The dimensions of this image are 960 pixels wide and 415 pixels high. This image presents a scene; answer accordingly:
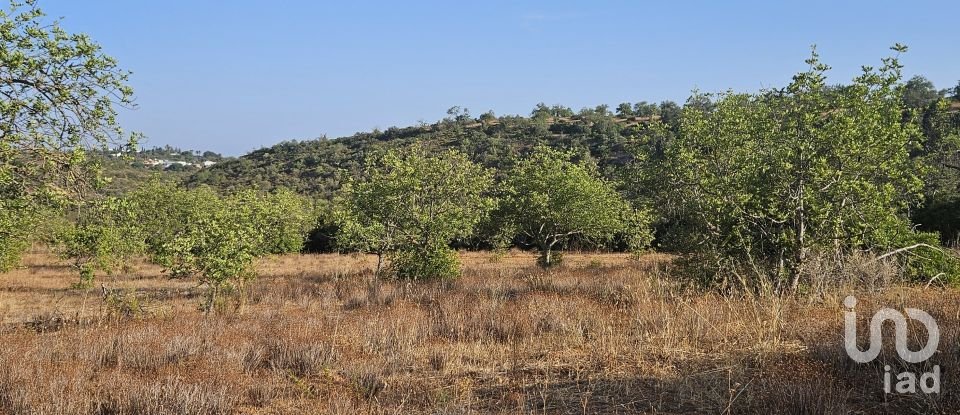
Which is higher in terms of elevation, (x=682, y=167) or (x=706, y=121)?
(x=706, y=121)

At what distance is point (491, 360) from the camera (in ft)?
23.0

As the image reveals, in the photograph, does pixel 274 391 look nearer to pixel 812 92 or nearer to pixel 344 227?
pixel 812 92

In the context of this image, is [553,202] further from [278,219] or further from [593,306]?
[278,219]

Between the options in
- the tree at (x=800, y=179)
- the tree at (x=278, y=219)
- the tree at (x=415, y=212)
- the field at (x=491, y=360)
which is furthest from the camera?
the tree at (x=278, y=219)

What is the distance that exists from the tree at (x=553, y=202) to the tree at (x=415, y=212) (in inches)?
144

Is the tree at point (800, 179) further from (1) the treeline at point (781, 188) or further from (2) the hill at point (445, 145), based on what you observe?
(2) the hill at point (445, 145)

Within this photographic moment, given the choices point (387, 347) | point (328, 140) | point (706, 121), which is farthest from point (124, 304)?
point (328, 140)

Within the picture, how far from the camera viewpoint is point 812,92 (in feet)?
30.9

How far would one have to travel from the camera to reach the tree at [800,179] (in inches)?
356

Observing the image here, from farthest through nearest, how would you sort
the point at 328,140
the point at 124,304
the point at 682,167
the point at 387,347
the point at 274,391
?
the point at 328,140 → the point at 124,304 → the point at 682,167 → the point at 387,347 → the point at 274,391

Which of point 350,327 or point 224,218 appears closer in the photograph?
point 350,327

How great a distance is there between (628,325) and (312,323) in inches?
212

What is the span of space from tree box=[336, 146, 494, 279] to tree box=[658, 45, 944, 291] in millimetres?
8897

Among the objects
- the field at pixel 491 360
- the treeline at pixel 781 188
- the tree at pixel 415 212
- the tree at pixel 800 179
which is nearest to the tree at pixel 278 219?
the tree at pixel 415 212
